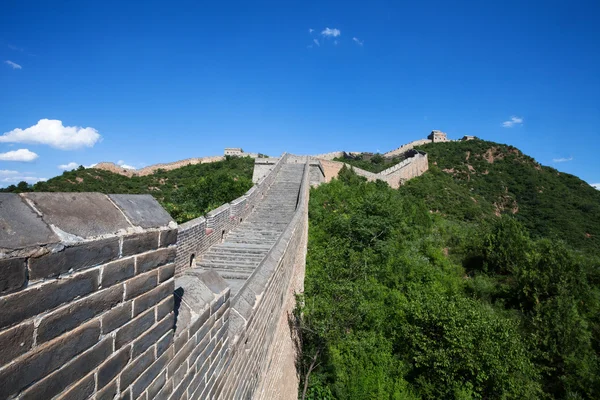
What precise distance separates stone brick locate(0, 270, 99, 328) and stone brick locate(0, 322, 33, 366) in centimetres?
3

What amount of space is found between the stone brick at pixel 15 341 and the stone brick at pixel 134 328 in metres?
0.45

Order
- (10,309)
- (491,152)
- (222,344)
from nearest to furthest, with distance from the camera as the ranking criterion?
(10,309) < (222,344) < (491,152)

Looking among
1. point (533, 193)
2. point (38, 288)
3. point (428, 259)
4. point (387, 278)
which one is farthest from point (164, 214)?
point (533, 193)

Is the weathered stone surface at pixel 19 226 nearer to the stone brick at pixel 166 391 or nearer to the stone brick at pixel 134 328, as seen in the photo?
the stone brick at pixel 134 328

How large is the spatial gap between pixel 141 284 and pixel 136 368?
407mm

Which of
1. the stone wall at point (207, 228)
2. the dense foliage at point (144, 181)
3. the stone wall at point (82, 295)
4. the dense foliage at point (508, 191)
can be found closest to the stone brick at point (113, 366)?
the stone wall at point (82, 295)

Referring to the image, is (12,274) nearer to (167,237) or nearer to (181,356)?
(167,237)

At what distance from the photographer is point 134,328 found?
1.55 metres

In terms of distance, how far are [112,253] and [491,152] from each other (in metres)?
68.0

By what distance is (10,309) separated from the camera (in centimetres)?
96

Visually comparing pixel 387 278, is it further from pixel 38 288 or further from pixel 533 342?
pixel 38 288

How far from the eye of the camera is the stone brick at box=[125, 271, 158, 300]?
1.52 m

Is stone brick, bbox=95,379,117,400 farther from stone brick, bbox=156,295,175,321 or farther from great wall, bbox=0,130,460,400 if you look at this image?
stone brick, bbox=156,295,175,321

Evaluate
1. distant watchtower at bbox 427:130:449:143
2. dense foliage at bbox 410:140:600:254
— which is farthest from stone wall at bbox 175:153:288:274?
distant watchtower at bbox 427:130:449:143
